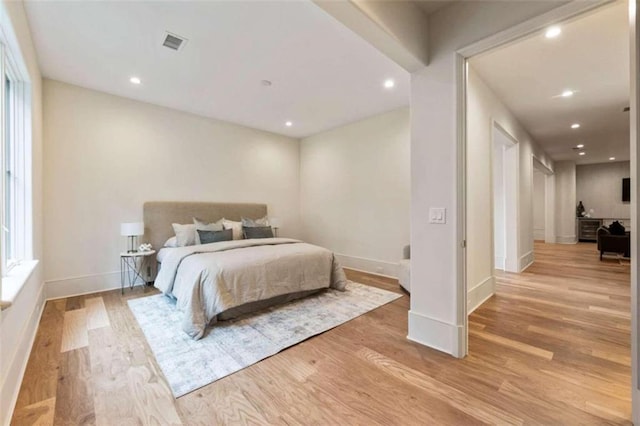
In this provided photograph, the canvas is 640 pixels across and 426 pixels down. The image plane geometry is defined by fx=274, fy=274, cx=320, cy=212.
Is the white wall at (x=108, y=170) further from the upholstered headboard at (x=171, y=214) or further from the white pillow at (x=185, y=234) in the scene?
the white pillow at (x=185, y=234)

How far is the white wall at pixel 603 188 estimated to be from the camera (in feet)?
27.8

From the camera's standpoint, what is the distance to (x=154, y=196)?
418cm

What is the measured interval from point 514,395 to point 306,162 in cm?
508

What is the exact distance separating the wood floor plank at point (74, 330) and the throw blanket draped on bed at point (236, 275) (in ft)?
2.47

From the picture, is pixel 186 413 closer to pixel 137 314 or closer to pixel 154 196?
pixel 137 314

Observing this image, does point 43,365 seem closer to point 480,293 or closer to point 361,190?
point 480,293

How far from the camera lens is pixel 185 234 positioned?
3.94 meters

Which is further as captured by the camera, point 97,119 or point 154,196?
point 154,196

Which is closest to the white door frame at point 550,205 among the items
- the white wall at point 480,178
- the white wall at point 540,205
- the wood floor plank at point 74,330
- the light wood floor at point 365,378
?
the white wall at point 540,205

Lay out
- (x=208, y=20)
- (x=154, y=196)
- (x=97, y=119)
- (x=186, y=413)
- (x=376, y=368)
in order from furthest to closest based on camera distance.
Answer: (x=154, y=196) → (x=97, y=119) → (x=208, y=20) → (x=376, y=368) → (x=186, y=413)

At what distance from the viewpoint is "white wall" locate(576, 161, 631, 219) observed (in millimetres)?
8461

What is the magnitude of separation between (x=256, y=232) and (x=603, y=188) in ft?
36.2

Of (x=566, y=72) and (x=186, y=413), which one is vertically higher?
(x=566, y=72)

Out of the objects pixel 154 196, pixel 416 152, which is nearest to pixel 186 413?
pixel 416 152
